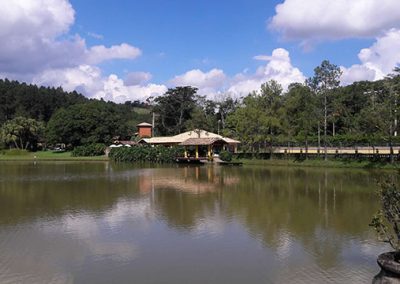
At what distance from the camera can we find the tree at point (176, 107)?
264 feet

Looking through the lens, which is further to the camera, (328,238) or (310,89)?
(310,89)

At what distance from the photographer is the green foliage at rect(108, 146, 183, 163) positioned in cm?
5538

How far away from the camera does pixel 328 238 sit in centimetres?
1359

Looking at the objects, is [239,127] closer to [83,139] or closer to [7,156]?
[83,139]

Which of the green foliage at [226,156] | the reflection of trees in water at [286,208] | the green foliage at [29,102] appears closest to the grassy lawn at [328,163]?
the green foliage at [226,156]

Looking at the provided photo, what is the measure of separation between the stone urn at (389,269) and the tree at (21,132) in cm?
7183

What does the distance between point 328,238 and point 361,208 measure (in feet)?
21.5

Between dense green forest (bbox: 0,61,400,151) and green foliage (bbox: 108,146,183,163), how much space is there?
8750mm

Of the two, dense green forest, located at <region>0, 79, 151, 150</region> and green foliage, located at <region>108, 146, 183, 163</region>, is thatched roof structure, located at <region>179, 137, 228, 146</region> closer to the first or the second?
green foliage, located at <region>108, 146, 183, 163</region>

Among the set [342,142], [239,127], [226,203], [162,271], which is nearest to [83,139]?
[239,127]

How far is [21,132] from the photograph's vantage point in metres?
73.4

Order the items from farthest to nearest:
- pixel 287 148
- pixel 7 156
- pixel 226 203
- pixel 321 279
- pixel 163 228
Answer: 1. pixel 7 156
2. pixel 287 148
3. pixel 226 203
4. pixel 163 228
5. pixel 321 279

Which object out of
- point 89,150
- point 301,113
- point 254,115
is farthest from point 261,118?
point 89,150

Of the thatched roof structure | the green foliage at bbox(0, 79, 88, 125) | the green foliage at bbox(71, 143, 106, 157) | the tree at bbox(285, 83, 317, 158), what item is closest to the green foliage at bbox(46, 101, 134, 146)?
the green foliage at bbox(71, 143, 106, 157)
